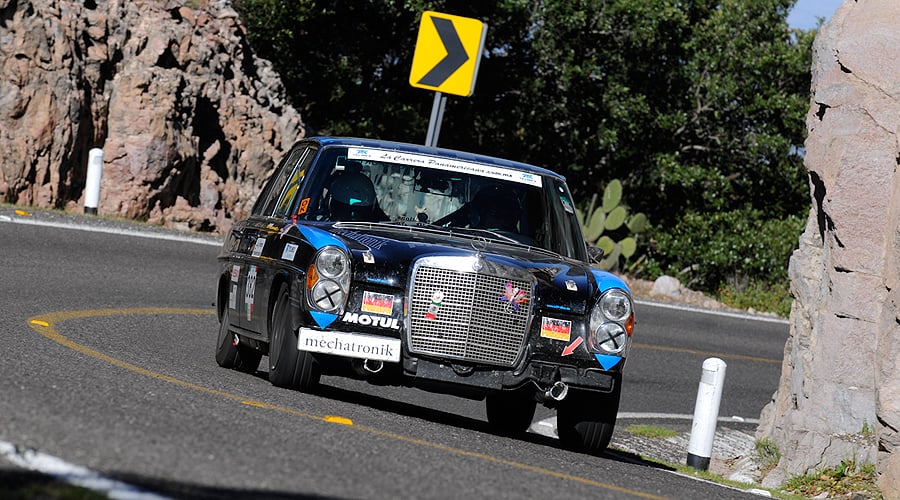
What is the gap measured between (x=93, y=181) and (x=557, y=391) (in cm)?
1126

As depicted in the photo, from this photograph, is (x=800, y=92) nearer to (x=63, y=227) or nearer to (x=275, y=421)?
(x=63, y=227)

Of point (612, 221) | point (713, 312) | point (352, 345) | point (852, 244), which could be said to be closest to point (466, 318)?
point (352, 345)

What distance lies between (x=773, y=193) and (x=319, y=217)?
22.5 meters

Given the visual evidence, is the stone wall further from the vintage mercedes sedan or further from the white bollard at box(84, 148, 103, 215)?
the white bollard at box(84, 148, 103, 215)

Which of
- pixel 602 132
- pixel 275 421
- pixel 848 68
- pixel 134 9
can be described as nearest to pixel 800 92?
pixel 602 132

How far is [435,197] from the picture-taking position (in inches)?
359

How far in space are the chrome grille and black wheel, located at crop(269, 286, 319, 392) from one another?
67 centimetres

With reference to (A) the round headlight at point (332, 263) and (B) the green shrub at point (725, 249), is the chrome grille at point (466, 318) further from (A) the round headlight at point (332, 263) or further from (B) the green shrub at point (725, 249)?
(B) the green shrub at point (725, 249)

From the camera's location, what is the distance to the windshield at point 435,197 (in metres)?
8.95

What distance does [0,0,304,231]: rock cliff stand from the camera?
1852cm

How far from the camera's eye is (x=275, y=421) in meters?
6.70

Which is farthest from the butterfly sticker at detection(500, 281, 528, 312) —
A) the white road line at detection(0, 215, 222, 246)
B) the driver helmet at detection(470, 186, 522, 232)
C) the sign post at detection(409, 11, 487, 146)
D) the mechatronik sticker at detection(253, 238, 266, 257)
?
the white road line at detection(0, 215, 222, 246)

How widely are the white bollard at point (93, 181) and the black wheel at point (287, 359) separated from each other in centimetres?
1012

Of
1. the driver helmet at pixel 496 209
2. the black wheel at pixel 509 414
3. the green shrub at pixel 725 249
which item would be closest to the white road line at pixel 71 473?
the driver helmet at pixel 496 209
